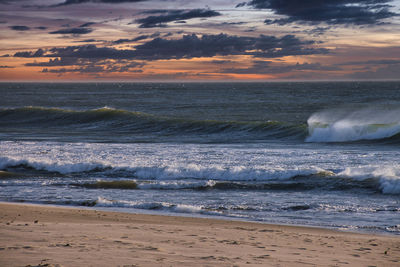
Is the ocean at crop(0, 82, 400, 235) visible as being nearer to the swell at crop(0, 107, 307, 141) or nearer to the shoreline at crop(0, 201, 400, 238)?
the shoreline at crop(0, 201, 400, 238)

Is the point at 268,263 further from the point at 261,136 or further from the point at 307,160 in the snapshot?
the point at 261,136

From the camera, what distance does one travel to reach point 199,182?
52.0 ft

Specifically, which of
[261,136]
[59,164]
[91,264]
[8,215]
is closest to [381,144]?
[261,136]

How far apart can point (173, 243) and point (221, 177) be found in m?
9.01

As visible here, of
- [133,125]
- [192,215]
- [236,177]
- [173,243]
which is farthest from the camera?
[133,125]

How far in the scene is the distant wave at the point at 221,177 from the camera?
15281 mm

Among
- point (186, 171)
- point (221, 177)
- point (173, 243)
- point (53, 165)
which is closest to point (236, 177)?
point (221, 177)

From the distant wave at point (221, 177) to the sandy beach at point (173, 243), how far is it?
4.86 m

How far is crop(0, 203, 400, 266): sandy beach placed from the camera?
668cm

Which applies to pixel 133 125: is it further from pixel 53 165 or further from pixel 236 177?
pixel 236 177

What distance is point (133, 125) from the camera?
1593 inches

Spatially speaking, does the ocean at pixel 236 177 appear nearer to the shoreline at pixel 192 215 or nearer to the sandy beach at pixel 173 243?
the shoreline at pixel 192 215

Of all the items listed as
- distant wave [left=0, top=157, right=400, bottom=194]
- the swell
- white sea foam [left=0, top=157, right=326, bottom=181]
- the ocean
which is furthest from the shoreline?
the swell

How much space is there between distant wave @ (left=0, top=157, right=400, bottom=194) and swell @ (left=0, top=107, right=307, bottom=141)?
13.5m
